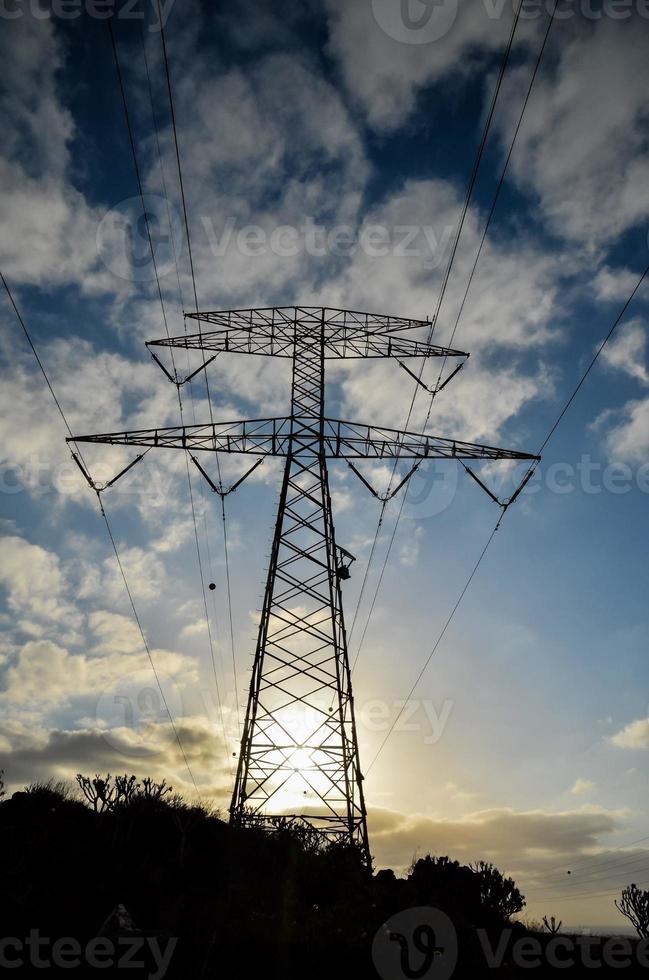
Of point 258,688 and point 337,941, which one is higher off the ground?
point 258,688

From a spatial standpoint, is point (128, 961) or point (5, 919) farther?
point (5, 919)

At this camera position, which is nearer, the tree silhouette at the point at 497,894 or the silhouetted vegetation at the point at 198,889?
the silhouetted vegetation at the point at 198,889

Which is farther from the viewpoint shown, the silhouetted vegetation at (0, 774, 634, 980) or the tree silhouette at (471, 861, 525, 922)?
the tree silhouette at (471, 861, 525, 922)

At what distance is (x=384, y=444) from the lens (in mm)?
17828

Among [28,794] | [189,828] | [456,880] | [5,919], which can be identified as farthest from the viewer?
[456,880]

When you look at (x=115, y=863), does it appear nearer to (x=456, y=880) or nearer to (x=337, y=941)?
Result: (x=337, y=941)

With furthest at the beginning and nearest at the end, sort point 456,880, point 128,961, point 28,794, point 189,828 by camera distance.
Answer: point 456,880 < point 28,794 < point 189,828 < point 128,961

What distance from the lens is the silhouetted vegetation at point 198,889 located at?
12484 mm

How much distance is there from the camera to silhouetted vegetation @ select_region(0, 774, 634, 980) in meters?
12.5

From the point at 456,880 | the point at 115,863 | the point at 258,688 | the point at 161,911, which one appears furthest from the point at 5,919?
the point at 456,880

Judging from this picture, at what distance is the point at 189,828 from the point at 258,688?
8767 millimetres

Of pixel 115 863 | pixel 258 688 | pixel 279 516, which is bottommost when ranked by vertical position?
pixel 115 863

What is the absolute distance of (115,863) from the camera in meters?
17.1

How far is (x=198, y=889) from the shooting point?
53.9 feet
